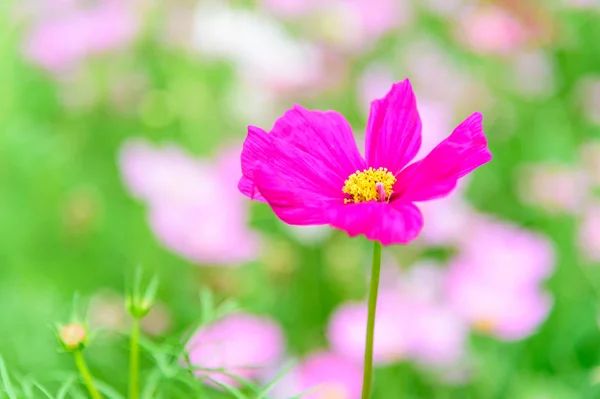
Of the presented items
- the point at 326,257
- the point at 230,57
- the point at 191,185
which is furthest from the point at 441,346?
the point at 230,57

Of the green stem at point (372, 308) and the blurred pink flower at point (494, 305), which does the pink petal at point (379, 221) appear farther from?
the blurred pink flower at point (494, 305)

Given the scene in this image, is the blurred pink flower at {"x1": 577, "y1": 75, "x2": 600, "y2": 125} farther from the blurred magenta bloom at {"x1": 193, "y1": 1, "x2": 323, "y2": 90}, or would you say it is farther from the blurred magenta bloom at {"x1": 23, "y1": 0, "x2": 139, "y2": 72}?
the blurred magenta bloom at {"x1": 23, "y1": 0, "x2": 139, "y2": 72}

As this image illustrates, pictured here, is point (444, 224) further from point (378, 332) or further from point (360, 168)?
point (360, 168)

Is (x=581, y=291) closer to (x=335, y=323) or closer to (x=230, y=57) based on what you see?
(x=335, y=323)

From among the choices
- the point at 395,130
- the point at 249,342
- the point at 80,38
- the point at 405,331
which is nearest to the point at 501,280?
the point at 405,331

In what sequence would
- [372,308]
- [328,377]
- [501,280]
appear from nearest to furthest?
[372,308] → [328,377] → [501,280]

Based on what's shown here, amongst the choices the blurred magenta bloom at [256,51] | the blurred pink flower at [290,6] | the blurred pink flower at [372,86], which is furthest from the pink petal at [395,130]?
the blurred pink flower at [290,6]
